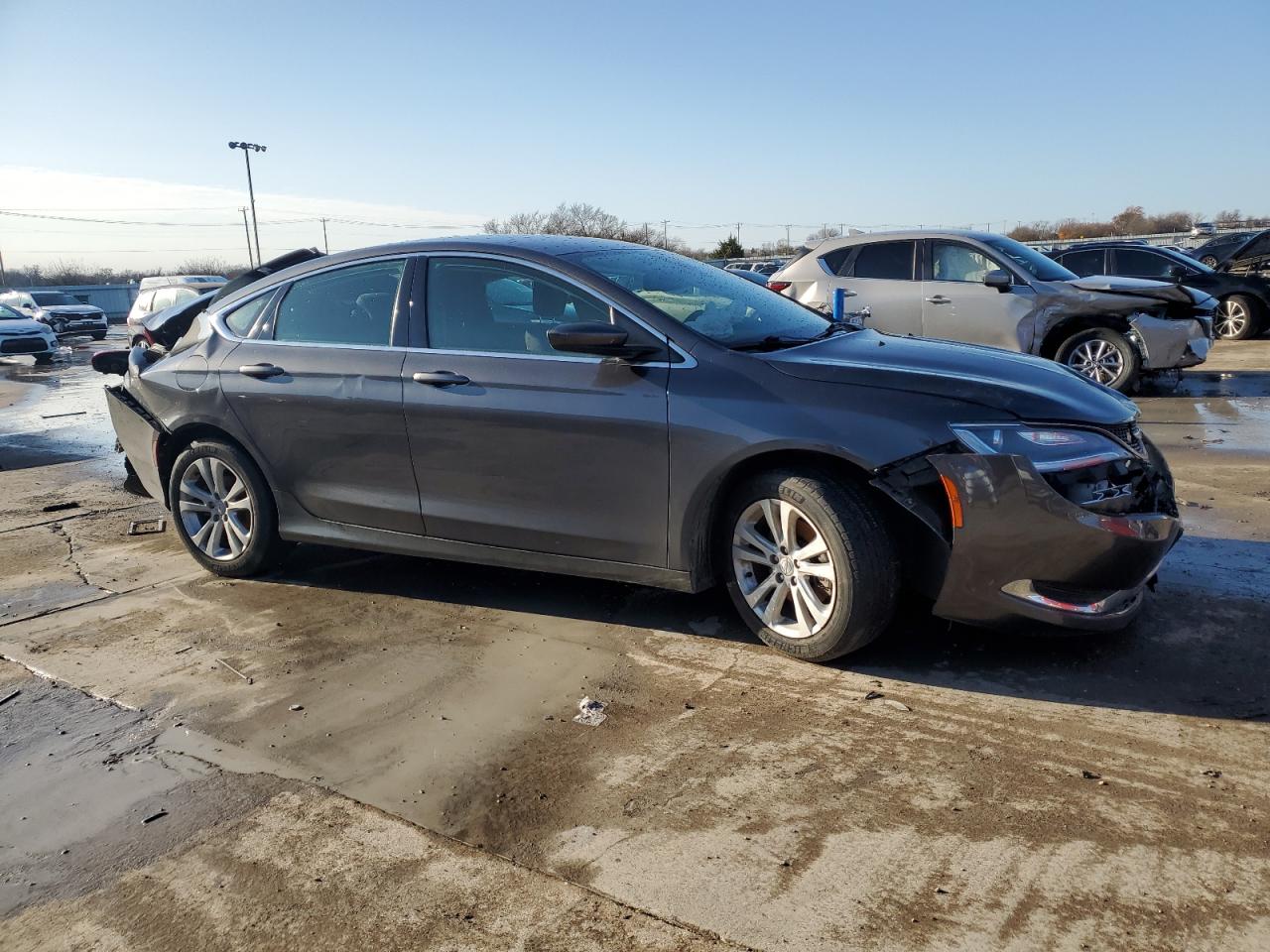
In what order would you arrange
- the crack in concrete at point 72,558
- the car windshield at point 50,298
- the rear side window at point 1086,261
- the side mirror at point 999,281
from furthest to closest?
the car windshield at point 50,298 < the rear side window at point 1086,261 < the side mirror at point 999,281 < the crack in concrete at point 72,558

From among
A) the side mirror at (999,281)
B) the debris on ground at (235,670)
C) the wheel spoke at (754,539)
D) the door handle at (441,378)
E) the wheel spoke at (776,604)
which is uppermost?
the side mirror at (999,281)

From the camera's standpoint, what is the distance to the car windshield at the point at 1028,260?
10133 millimetres

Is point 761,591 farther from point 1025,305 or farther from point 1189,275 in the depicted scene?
point 1189,275

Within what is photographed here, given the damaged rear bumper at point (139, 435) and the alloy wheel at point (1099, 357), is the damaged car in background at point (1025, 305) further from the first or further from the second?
the damaged rear bumper at point (139, 435)

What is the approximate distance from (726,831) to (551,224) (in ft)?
159

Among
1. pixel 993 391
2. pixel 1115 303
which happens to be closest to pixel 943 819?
pixel 993 391

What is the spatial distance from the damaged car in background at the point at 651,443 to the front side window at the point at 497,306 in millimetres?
10

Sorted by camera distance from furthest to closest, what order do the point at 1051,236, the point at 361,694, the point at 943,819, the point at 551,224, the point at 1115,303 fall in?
the point at 1051,236, the point at 551,224, the point at 1115,303, the point at 361,694, the point at 943,819

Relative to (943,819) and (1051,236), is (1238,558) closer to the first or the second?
(943,819)

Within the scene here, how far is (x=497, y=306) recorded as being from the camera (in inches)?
179

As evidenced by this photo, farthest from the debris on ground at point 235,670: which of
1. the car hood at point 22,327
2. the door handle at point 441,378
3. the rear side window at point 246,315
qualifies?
the car hood at point 22,327

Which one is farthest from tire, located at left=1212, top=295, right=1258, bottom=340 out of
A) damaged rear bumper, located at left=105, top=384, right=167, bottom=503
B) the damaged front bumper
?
damaged rear bumper, located at left=105, top=384, right=167, bottom=503

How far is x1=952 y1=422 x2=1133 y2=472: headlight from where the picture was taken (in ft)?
11.7

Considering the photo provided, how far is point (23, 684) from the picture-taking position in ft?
13.8
